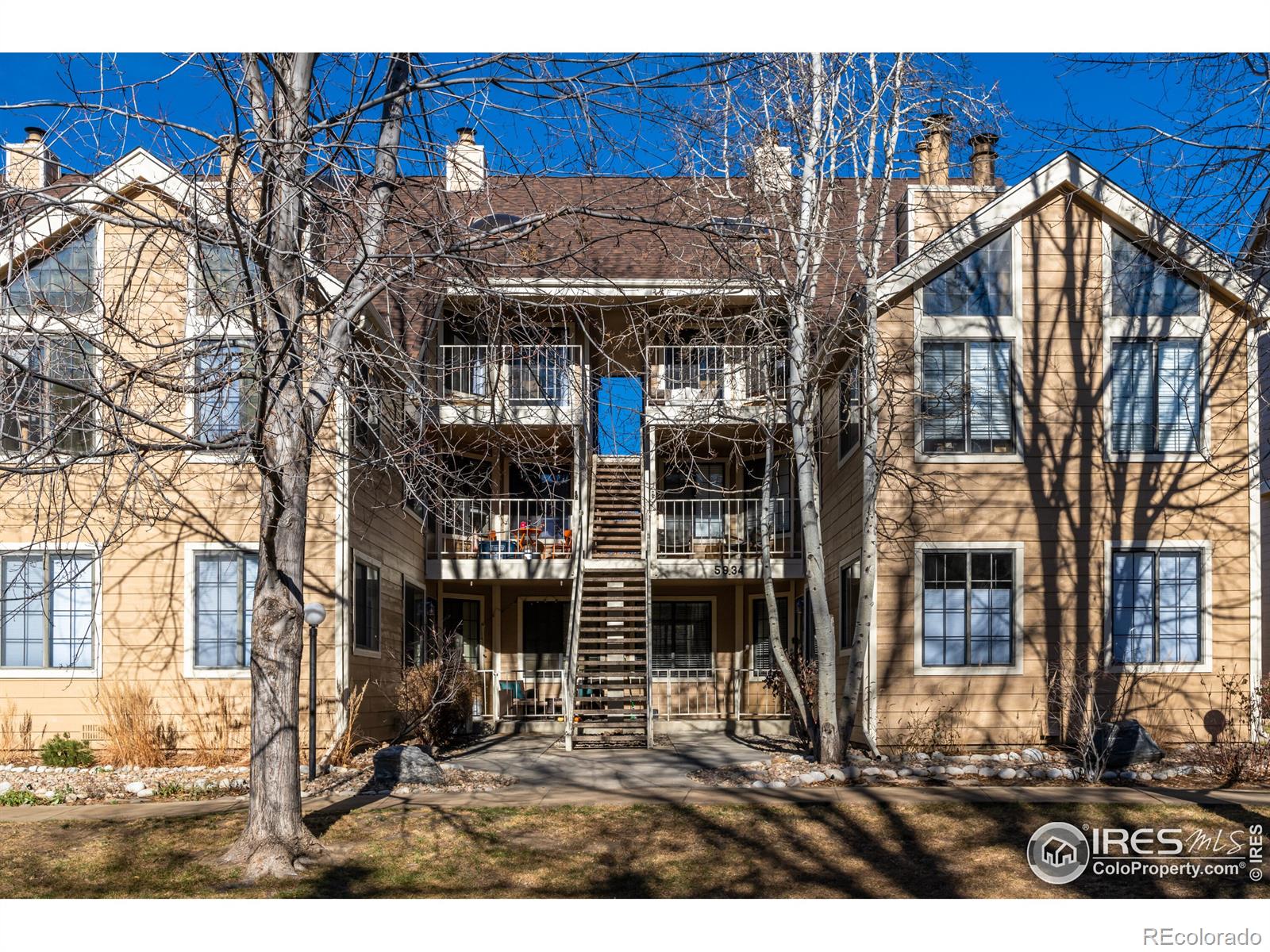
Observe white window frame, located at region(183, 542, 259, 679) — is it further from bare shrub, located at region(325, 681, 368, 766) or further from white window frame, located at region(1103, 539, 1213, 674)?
white window frame, located at region(1103, 539, 1213, 674)

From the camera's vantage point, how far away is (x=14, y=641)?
46.6 feet

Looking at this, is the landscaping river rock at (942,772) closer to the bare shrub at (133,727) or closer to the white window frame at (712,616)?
the bare shrub at (133,727)

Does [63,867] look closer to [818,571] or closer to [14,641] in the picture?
[14,641]

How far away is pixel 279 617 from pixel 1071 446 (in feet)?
33.5

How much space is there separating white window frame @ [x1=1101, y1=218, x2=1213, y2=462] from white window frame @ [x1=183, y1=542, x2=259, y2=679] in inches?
419

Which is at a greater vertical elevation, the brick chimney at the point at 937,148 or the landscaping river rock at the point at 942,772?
the brick chimney at the point at 937,148

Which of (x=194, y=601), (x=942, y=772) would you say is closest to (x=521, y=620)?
(x=194, y=601)

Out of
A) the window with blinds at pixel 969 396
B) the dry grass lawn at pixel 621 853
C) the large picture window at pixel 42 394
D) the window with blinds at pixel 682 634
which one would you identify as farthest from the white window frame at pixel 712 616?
the large picture window at pixel 42 394

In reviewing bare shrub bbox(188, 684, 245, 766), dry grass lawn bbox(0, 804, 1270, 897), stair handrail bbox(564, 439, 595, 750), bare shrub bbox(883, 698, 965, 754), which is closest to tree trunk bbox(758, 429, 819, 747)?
bare shrub bbox(883, 698, 965, 754)

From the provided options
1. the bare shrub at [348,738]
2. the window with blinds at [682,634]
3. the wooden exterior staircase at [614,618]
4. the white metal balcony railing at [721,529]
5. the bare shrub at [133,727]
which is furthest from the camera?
the window with blinds at [682,634]

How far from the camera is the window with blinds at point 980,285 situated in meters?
15.0

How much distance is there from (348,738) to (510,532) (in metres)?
7.56

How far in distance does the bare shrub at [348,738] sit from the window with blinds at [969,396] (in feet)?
25.4
